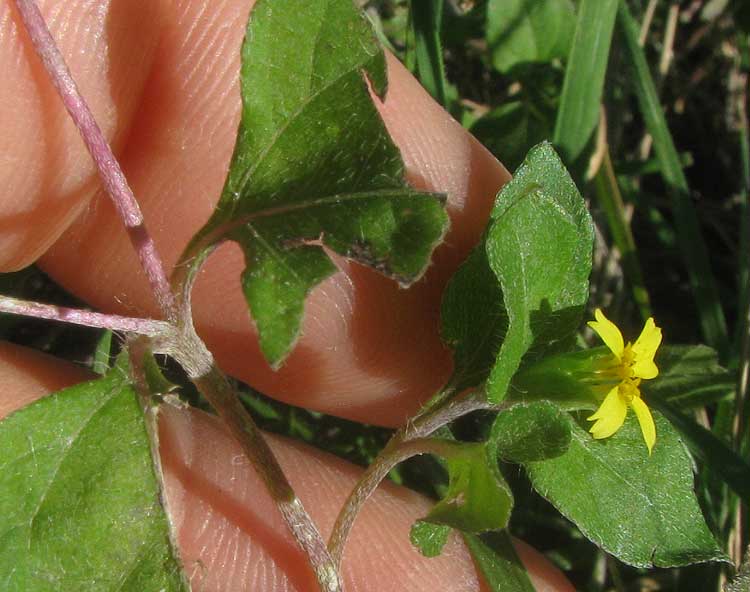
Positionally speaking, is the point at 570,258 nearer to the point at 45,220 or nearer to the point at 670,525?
the point at 670,525

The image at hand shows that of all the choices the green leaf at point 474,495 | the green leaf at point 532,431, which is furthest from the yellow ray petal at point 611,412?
the green leaf at point 474,495

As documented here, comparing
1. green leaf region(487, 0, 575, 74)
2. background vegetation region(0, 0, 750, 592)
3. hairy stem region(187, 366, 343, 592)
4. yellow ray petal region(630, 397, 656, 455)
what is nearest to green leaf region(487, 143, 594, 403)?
yellow ray petal region(630, 397, 656, 455)

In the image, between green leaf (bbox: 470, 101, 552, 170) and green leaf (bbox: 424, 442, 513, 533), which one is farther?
green leaf (bbox: 470, 101, 552, 170)

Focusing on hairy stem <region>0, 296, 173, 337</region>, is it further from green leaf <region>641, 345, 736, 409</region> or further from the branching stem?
green leaf <region>641, 345, 736, 409</region>

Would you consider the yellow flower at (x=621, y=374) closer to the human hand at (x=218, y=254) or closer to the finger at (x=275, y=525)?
the human hand at (x=218, y=254)

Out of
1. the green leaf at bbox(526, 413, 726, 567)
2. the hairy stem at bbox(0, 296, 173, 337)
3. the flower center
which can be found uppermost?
the hairy stem at bbox(0, 296, 173, 337)

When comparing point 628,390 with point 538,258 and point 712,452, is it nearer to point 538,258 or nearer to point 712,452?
point 538,258
